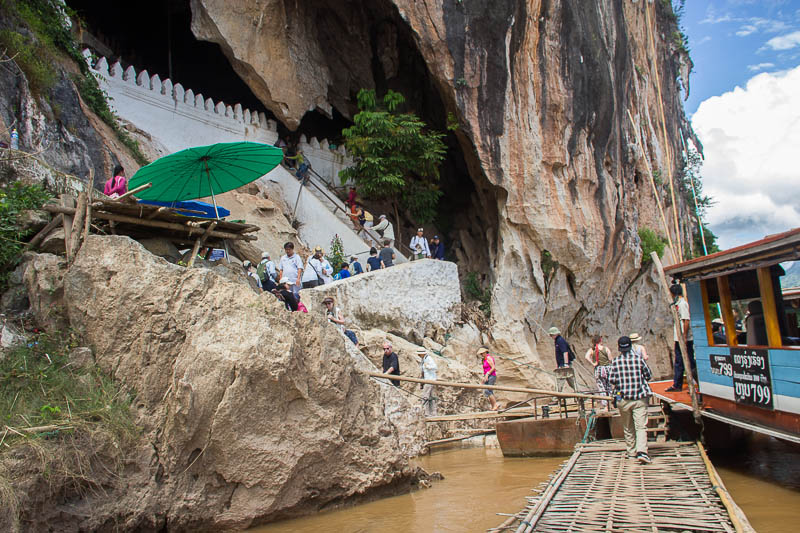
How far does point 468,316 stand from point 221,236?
8.12 meters

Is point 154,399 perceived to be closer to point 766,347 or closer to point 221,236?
point 221,236

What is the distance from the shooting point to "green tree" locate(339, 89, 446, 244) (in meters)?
15.4

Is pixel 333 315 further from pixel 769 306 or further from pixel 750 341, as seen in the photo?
pixel 769 306

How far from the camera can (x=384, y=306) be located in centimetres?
1240

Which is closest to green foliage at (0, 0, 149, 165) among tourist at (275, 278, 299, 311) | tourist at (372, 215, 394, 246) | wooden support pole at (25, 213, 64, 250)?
wooden support pole at (25, 213, 64, 250)

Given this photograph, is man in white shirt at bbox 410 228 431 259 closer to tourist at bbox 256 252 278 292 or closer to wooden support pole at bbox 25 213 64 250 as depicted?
tourist at bbox 256 252 278 292

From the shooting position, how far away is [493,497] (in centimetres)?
663

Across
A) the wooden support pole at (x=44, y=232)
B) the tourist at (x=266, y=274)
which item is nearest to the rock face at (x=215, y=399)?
the wooden support pole at (x=44, y=232)

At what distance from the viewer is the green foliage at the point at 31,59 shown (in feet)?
30.3

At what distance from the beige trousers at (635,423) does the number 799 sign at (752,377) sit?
1056mm

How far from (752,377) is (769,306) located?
831 millimetres

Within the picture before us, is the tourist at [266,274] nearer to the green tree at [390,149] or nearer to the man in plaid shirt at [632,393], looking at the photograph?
the green tree at [390,149]

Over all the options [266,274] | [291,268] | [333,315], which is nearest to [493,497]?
[333,315]

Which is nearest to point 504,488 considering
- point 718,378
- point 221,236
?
point 718,378
